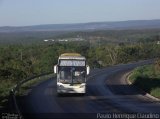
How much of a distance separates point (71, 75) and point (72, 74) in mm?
100

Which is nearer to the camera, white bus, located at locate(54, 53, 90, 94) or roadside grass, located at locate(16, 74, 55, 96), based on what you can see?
white bus, located at locate(54, 53, 90, 94)

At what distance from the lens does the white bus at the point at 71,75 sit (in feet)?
105

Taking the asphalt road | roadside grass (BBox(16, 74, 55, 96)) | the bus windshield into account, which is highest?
the bus windshield

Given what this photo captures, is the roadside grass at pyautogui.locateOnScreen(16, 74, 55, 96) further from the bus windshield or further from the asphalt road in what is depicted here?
the bus windshield

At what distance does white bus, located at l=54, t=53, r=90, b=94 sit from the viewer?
31859mm

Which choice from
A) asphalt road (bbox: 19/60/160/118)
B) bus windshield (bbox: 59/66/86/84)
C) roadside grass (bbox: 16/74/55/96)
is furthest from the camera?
roadside grass (bbox: 16/74/55/96)

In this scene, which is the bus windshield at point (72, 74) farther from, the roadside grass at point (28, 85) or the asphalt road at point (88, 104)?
the roadside grass at point (28, 85)

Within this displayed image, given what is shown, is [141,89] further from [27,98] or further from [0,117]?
[0,117]

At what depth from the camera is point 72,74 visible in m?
31.9

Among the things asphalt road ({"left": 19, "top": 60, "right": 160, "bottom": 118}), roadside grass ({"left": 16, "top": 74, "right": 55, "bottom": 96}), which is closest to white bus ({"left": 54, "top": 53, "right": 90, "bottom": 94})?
asphalt road ({"left": 19, "top": 60, "right": 160, "bottom": 118})

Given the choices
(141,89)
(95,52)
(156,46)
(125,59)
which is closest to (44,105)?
(141,89)

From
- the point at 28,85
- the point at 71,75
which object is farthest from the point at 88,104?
the point at 28,85

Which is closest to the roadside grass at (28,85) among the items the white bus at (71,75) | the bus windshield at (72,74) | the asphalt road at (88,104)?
the asphalt road at (88,104)

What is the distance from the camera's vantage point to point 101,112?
77.3 feet
